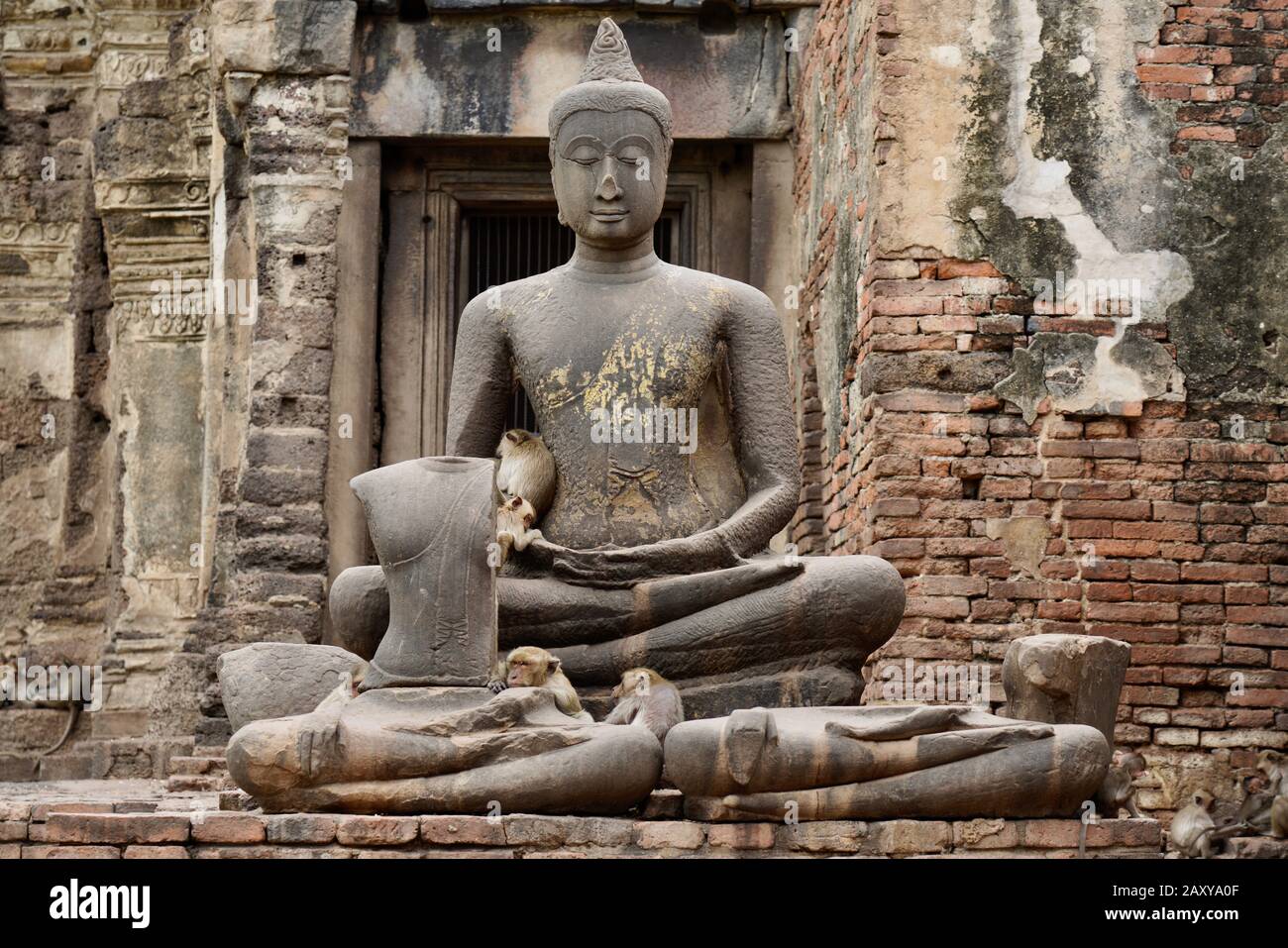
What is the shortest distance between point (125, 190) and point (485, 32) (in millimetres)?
2541

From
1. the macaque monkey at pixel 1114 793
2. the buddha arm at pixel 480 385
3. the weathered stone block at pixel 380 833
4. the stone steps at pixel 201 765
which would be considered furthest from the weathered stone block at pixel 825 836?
the stone steps at pixel 201 765

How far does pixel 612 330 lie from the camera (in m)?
6.51

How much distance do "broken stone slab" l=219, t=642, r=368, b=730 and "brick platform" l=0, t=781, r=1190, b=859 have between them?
27.6 inches

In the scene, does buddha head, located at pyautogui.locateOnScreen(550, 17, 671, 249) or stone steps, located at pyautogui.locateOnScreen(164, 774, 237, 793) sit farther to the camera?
stone steps, located at pyautogui.locateOnScreen(164, 774, 237, 793)

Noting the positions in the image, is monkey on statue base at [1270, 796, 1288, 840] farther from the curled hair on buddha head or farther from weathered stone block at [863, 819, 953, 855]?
the curled hair on buddha head

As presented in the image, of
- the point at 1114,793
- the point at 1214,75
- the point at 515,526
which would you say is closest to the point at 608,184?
the point at 515,526

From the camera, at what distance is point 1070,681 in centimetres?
565

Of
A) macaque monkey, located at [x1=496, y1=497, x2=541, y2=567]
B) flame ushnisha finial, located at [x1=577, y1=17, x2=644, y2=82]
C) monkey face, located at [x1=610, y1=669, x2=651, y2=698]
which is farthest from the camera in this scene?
flame ushnisha finial, located at [x1=577, y1=17, x2=644, y2=82]

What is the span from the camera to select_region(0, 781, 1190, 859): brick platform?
5059 mm

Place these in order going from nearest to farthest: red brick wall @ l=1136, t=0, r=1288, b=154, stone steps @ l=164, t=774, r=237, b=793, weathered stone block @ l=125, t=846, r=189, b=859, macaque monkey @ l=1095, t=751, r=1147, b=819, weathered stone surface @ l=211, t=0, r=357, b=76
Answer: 1. weathered stone block @ l=125, t=846, r=189, b=859
2. macaque monkey @ l=1095, t=751, r=1147, b=819
3. stone steps @ l=164, t=774, r=237, b=793
4. red brick wall @ l=1136, t=0, r=1288, b=154
5. weathered stone surface @ l=211, t=0, r=357, b=76

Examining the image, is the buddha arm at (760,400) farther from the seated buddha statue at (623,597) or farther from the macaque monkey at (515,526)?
the macaque monkey at (515,526)

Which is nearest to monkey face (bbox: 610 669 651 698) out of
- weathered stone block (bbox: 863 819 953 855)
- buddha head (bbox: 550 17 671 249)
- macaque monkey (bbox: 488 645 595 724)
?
macaque monkey (bbox: 488 645 595 724)

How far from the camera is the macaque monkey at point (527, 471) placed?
20.9ft
